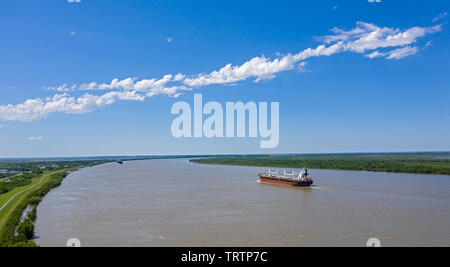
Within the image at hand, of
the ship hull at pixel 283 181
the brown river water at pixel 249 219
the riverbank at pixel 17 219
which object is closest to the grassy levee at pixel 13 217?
the riverbank at pixel 17 219

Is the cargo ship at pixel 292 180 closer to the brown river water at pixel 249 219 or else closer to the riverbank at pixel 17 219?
the brown river water at pixel 249 219

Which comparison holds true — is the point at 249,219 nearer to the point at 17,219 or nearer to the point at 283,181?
the point at 17,219

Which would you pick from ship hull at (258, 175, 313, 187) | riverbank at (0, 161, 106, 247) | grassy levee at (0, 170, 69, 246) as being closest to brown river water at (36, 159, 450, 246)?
riverbank at (0, 161, 106, 247)

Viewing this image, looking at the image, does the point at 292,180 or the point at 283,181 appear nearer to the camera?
the point at 292,180

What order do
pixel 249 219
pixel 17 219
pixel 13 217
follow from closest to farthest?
pixel 17 219 < pixel 13 217 < pixel 249 219

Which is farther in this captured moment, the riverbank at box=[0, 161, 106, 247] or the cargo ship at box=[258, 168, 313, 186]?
the cargo ship at box=[258, 168, 313, 186]

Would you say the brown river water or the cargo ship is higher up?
the cargo ship

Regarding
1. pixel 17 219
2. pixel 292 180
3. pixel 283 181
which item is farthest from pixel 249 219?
pixel 283 181

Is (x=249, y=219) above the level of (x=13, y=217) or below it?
below

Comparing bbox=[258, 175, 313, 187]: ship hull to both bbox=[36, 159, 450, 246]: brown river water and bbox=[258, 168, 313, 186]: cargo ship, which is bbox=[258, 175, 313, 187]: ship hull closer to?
bbox=[258, 168, 313, 186]: cargo ship

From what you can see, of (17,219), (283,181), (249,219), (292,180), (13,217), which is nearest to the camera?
(17,219)
